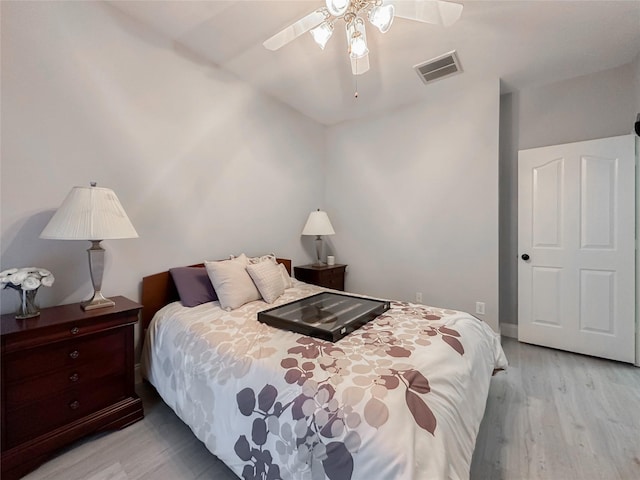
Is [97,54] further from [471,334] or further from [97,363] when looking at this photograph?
[471,334]

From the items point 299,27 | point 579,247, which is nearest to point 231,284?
point 299,27

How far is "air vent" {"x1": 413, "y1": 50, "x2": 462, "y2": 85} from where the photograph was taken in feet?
8.15

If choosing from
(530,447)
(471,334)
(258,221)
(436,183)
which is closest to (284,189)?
(258,221)

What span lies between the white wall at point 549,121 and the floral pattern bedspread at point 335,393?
5.51 feet

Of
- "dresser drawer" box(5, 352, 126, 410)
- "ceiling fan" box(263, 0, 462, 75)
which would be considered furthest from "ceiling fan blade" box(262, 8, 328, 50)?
"dresser drawer" box(5, 352, 126, 410)

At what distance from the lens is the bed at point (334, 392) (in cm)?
95

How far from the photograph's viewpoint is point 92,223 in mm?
1605

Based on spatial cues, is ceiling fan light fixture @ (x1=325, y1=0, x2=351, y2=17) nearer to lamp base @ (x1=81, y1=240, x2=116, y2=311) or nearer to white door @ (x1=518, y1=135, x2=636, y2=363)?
lamp base @ (x1=81, y1=240, x2=116, y2=311)

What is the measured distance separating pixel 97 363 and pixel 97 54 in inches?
81.9

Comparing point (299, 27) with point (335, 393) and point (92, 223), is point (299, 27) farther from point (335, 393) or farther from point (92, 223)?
point (335, 393)

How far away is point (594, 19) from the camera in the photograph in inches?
79.7

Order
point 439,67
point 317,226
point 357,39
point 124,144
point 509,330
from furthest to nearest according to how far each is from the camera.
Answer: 1. point 317,226
2. point 509,330
3. point 439,67
4. point 124,144
5. point 357,39

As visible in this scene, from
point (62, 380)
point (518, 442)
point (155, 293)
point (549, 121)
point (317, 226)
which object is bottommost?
point (518, 442)

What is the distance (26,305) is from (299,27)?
2263 millimetres
